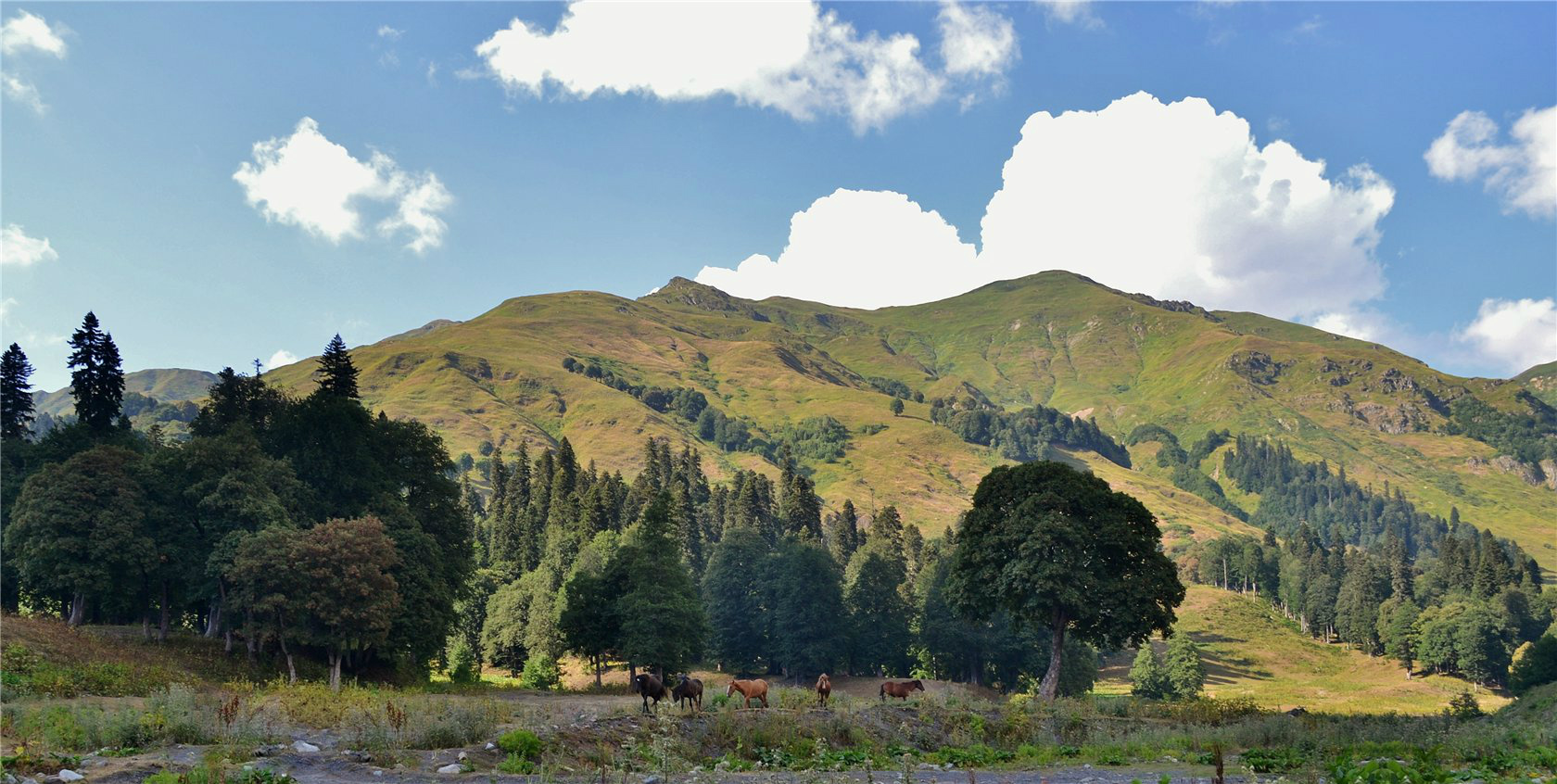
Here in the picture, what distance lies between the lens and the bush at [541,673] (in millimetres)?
75062

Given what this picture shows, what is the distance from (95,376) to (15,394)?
15.0 metres

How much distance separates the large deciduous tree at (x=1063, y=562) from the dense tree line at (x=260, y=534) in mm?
33672

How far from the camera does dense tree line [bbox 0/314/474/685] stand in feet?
151

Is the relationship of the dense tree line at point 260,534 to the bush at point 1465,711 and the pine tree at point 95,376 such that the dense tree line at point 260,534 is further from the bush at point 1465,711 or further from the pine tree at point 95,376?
the bush at point 1465,711

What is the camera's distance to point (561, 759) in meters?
22.0

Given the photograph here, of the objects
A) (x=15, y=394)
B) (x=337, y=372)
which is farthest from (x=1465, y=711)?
(x=15, y=394)

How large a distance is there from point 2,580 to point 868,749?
193ft

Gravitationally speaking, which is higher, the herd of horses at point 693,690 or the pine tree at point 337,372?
the pine tree at point 337,372

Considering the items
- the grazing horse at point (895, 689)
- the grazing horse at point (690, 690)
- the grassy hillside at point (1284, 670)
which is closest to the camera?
the grazing horse at point (690, 690)

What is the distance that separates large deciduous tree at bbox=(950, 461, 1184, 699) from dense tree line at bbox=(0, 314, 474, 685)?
33.7m

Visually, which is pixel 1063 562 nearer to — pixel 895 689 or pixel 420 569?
pixel 895 689

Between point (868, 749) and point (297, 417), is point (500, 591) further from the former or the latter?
point (868, 749)

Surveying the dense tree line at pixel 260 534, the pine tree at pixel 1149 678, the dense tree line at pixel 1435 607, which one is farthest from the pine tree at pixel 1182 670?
the dense tree line at pixel 260 534

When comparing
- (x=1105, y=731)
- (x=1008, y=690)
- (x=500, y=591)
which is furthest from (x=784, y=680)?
(x=1105, y=731)
